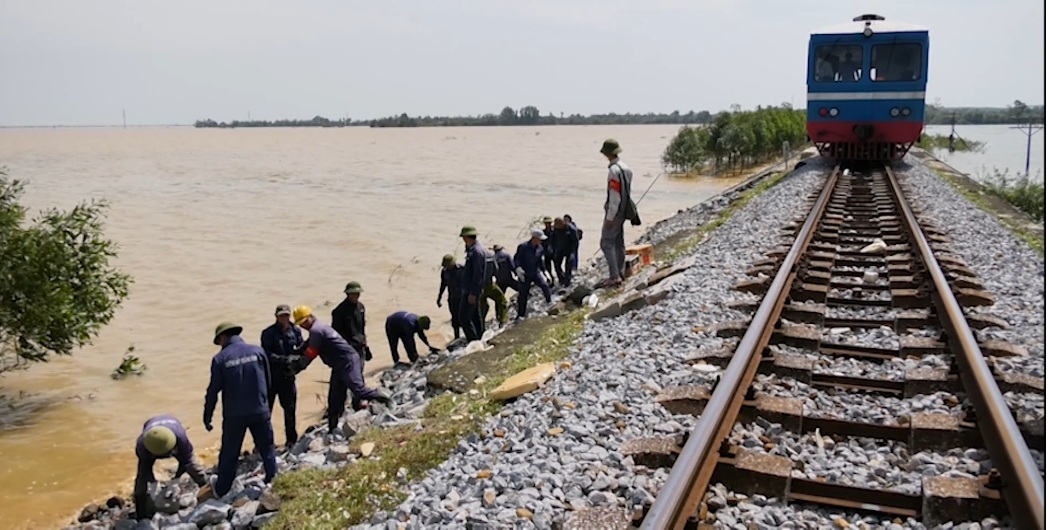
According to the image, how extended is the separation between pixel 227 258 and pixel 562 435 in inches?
788

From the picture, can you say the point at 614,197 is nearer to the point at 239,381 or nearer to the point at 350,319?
the point at 350,319

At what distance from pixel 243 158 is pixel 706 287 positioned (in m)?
70.6

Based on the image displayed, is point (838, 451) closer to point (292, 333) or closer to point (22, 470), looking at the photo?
point (292, 333)

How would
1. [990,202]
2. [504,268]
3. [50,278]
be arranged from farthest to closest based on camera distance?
[990,202], [504,268], [50,278]

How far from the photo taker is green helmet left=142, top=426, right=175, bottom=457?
6902 mm

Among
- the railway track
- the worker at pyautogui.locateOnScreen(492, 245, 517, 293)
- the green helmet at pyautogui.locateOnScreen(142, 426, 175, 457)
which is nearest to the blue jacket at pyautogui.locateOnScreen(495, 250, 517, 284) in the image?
the worker at pyautogui.locateOnScreen(492, 245, 517, 293)

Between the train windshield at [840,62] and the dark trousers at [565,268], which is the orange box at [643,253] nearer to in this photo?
A: the dark trousers at [565,268]

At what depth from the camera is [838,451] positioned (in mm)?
4043

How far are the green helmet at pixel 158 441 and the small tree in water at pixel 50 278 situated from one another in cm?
468

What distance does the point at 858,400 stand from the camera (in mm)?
4656

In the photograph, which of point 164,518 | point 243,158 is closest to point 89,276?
point 164,518

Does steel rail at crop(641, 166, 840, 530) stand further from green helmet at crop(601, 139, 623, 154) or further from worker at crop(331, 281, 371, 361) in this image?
worker at crop(331, 281, 371, 361)

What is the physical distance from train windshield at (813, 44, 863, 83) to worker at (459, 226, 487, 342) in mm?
9690

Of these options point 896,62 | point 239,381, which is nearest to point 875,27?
point 896,62
